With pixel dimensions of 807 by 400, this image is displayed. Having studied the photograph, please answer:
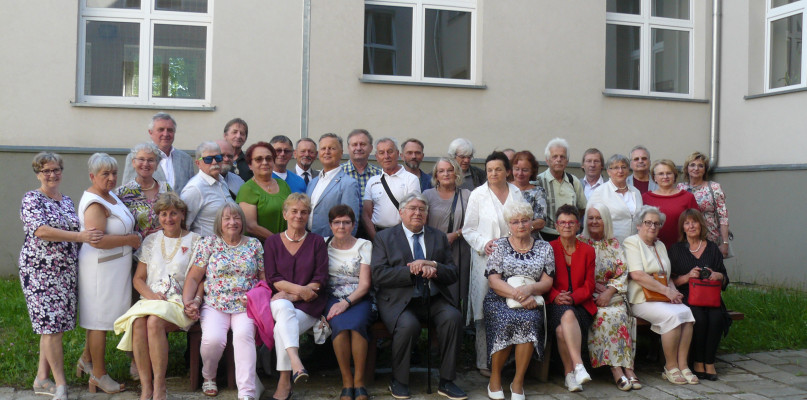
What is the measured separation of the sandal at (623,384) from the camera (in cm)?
561

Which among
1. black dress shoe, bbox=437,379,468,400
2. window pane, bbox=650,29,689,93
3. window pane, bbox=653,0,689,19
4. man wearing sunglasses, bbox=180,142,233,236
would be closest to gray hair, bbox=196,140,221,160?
man wearing sunglasses, bbox=180,142,233,236

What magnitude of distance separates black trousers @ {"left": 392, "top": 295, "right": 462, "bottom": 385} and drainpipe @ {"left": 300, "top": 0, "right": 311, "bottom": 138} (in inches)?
178

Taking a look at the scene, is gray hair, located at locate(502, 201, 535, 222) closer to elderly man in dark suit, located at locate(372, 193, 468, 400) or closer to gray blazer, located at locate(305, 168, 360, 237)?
elderly man in dark suit, located at locate(372, 193, 468, 400)

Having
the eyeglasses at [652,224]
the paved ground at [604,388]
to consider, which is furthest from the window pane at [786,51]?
the eyeglasses at [652,224]

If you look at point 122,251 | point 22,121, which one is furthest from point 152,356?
point 22,121

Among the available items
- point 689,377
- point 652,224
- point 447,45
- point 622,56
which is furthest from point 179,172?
point 622,56

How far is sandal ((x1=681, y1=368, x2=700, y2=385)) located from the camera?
5832 mm

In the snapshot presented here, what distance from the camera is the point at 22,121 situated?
9.02 meters

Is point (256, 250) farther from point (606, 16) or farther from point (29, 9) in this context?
point (606, 16)

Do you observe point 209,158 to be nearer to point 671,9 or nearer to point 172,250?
point 172,250

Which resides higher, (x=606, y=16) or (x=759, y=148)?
(x=606, y=16)

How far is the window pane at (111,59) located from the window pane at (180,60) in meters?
0.27

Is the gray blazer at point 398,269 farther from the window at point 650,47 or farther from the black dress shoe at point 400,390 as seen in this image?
the window at point 650,47

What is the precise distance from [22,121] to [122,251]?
15.2 ft
